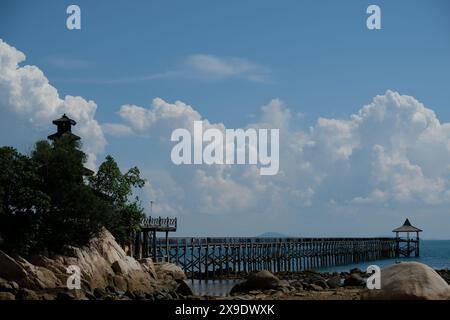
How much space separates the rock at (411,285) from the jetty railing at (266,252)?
35466 mm

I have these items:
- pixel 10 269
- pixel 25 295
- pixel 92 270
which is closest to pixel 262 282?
pixel 92 270

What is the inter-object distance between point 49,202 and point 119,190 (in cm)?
789

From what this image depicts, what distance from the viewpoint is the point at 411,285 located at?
2084 cm

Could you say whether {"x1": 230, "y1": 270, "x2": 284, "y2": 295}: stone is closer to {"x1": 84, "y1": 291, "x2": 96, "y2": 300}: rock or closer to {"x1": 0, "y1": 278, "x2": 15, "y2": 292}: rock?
{"x1": 84, "y1": 291, "x2": 96, "y2": 300}: rock

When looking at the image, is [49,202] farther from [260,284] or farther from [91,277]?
[260,284]

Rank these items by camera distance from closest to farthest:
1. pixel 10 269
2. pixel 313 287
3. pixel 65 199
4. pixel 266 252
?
pixel 10 269, pixel 313 287, pixel 65 199, pixel 266 252

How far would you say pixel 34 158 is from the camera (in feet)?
133

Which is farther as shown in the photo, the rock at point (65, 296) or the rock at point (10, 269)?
the rock at point (10, 269)

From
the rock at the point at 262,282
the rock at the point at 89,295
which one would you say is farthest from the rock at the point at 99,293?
the rock at the point at 262,282

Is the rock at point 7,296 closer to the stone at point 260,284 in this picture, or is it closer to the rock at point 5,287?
the rock at point 5,287

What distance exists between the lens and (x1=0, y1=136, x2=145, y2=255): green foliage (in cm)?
3744

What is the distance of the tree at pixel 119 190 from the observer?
45.8m
